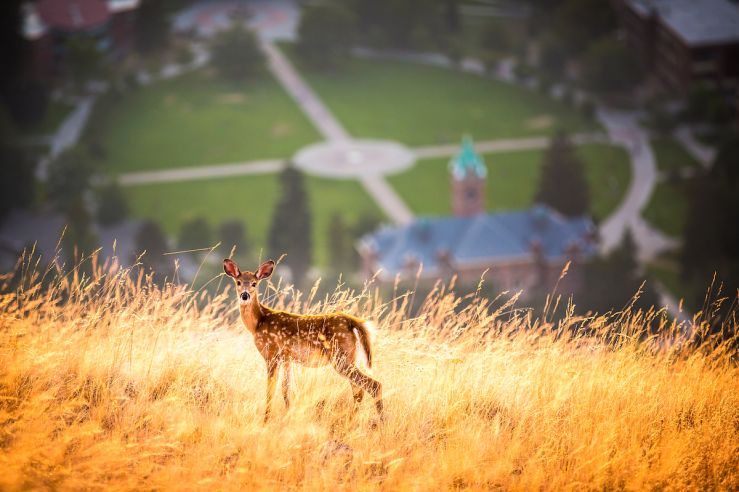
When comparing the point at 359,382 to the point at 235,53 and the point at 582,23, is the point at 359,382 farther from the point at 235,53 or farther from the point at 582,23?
the point at 582,23

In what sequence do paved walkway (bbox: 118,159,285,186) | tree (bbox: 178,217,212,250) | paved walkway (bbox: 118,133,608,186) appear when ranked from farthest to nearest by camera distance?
paved walkway (bbox: 118,133,608,186)
paved walkway (bbox: 118,159,285,186)
tree (bbox: 178,217,212,250)

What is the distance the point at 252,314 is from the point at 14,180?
96.7 m

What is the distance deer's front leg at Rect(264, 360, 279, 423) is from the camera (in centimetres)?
1396

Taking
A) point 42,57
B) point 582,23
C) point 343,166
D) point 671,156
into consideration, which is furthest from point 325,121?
point 671,156

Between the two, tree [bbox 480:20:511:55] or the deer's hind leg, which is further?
tree [bbox 480:20:511:55]

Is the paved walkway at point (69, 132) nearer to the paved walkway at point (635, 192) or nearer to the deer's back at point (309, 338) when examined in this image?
the paved walkway at point (635, 192)

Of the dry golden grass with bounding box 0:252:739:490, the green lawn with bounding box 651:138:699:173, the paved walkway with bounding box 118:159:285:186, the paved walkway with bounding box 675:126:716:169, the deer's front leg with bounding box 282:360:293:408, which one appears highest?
the deer's front leg with bounding box 282:360:293:408

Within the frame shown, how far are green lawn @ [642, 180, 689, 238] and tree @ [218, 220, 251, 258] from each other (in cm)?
3663

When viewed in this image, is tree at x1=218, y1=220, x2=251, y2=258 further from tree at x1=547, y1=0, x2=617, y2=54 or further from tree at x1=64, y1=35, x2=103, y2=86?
tree at x1=547, y1=0, x2=617, y2=54

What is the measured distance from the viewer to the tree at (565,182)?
9781 cm

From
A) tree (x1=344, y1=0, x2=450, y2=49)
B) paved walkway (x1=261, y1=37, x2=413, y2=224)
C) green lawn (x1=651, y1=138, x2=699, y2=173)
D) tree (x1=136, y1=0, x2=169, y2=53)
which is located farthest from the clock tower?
tree (x1=136, y1=0, x2=169, y2=53)

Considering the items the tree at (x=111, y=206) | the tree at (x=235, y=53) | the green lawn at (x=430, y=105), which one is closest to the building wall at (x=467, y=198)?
the tree at (x=111, y=206)

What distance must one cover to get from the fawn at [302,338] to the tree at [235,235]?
79961 millimetres

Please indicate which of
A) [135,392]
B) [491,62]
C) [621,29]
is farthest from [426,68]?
[135,392]
